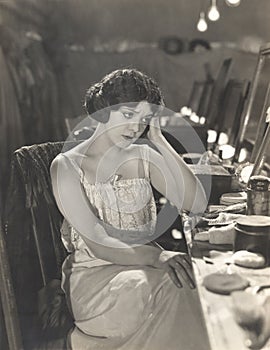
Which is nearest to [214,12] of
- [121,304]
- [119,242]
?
[119,242]

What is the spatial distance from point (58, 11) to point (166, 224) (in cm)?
45

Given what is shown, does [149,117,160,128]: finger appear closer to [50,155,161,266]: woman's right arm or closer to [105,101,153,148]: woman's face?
[105,101,153,148]: woman's face

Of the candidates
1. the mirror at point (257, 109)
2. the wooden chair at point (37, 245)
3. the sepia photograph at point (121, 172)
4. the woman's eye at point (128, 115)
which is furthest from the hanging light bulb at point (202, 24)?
the wooden chair at point (37, 245)

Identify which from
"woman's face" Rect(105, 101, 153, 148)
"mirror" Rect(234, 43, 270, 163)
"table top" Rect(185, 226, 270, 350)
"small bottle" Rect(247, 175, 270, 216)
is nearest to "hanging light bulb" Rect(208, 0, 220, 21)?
"mirror" Rect(234, 43, 270, 163)

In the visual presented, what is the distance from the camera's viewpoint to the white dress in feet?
3.34

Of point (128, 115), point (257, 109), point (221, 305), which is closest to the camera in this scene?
point (221, 305)

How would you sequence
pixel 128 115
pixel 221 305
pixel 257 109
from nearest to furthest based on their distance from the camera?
pixel 221 305 < pixel 128 115 < pixel 257 109

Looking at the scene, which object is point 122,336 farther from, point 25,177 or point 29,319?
point 25,177

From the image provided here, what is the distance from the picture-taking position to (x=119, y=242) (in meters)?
1.02

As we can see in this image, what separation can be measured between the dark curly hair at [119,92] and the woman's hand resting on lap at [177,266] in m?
0.27

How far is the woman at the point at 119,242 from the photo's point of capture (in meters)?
1.02

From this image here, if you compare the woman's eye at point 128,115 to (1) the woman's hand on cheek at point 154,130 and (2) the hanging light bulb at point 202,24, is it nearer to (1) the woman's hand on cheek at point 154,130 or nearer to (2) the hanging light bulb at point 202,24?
(1) the woman's hand on cheek at point 154,130

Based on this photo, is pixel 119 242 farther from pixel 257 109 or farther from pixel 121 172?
pixel 257 109

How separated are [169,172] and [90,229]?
0.61 ft
